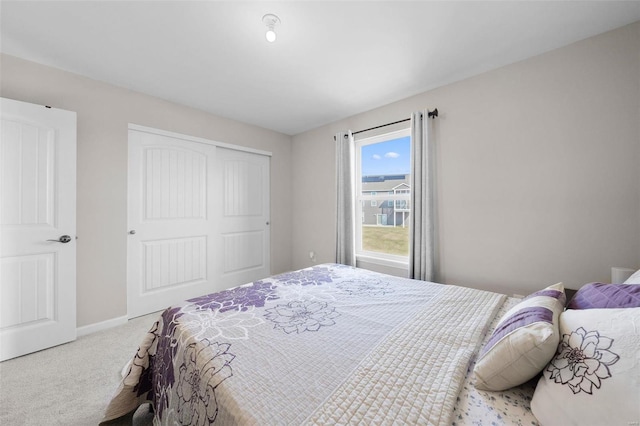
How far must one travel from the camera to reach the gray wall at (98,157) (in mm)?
2145

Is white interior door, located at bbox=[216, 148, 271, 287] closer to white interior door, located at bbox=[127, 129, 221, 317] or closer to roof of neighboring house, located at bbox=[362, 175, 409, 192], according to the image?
white interior door, located at bbox=[127, 129, 221, 317]

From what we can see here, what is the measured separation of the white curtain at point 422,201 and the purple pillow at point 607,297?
141cm

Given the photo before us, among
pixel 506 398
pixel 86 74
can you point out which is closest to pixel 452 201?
pixel 506 398

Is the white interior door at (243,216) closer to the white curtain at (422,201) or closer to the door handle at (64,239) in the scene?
the door handle at (64,239)

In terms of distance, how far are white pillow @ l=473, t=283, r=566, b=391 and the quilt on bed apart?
96mm

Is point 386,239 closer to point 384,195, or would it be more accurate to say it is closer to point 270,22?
point 384,195

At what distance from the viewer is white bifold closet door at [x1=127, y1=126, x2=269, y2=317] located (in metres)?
2.71

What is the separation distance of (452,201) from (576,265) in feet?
3.31

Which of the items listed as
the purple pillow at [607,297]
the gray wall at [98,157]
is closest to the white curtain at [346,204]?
the gray wall at [98,157]

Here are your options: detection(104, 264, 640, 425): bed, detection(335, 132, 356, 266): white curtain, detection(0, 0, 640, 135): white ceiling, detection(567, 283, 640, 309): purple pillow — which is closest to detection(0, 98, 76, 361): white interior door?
detection(0, 0, 640, 135): white ceiling

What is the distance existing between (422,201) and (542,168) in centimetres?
97

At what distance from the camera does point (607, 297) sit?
95cm

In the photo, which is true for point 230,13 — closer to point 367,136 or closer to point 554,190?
point 367,136

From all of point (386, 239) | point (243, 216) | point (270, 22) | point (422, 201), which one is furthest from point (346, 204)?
point (270, 22)
